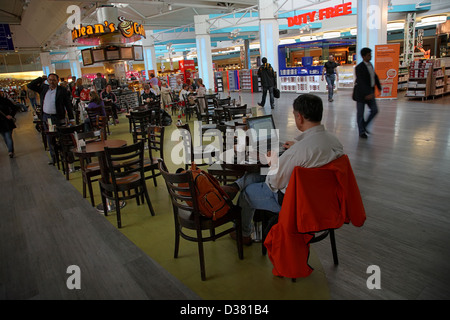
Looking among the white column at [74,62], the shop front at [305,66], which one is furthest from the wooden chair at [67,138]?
the white column at [74,62]

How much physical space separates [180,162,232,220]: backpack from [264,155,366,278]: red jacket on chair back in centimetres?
49

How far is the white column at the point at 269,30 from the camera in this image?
43.6 feet

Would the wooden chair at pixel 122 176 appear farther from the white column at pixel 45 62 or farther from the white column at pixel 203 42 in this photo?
the white column at pixel 45 62

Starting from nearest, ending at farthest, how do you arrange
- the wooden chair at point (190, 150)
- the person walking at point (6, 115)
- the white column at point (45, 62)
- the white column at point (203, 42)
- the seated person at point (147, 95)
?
the wooden chair at point (190, 150) < the person walking at point (6, 115) < the seated person at point (147, 95) < the white column at point (203, 42) < the white column at point (45, 62)

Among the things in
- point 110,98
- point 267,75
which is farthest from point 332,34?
point 110,98

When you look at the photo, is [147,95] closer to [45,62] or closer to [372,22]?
[372,22]

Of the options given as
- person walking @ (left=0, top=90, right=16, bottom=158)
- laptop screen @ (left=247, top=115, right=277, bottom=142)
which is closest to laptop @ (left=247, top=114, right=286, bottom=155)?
laptop screen @ (left=247, top=115, right=277, bottom=142)

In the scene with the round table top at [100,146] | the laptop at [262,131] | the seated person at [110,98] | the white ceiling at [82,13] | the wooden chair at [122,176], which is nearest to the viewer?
the laptop at [262,131]

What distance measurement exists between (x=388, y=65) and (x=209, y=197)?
9.82m

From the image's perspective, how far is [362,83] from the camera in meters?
5.98

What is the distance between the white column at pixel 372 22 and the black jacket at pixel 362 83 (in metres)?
4.62

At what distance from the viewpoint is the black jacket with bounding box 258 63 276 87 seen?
10.2m
